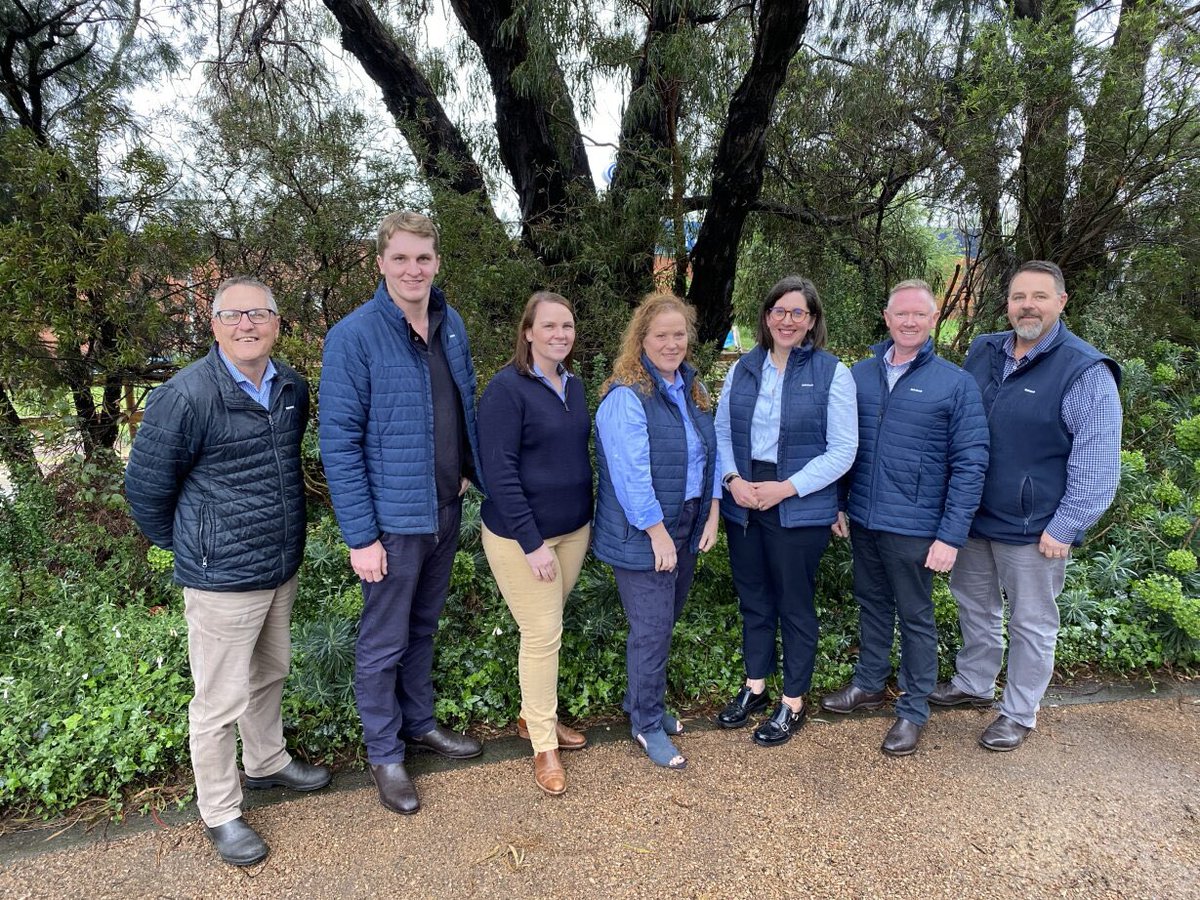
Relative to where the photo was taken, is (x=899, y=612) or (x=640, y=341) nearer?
(x=640, y=341)

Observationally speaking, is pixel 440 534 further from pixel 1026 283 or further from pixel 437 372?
pixel 1026 283

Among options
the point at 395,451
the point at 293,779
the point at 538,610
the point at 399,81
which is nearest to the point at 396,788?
the point at 293,779

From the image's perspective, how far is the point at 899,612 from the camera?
116 inches

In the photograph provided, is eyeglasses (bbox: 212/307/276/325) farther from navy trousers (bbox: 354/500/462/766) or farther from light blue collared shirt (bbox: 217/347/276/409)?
navy trousers (bbox: 354/500/462/766)

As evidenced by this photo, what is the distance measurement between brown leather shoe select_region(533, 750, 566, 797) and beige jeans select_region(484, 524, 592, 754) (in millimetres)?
32

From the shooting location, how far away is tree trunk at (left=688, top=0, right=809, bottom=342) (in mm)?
4637

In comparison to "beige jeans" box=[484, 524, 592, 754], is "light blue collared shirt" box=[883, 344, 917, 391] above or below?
above

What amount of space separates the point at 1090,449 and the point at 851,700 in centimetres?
151

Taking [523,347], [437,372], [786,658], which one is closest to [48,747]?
[437,372]

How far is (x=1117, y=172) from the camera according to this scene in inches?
209

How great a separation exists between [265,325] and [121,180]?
10.0 feet

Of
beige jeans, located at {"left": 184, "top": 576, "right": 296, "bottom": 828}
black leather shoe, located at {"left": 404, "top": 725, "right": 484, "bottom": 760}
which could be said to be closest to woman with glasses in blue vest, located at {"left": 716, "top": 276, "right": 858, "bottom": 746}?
black leather shoe, located at {"left": 404, "top": 725, "right": 484, "bottom": 760}

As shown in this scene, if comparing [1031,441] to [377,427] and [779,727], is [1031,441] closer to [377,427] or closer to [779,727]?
[779,727]

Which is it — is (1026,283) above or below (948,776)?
above
